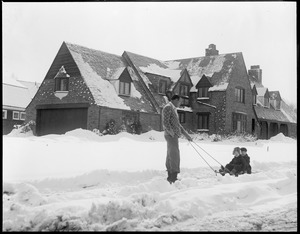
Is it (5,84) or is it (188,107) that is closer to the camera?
(5,84)

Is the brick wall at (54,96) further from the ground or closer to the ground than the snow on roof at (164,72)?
closer to the ground

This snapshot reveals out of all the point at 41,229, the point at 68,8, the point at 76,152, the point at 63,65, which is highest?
the point at 68,8

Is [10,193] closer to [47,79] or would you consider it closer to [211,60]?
[47,79]

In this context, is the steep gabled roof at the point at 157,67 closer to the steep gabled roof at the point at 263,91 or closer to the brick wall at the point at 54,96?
the brick wall at the point at 54,96

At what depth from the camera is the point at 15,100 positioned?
222 inches

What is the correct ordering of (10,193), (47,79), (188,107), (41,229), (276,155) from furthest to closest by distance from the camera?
1. (188,107)
2. (276,155)
3. (47,79)
4. (10,193)
5. (41,229)

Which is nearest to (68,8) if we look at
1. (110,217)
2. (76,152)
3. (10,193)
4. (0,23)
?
(0,23)

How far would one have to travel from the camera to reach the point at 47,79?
588 cm

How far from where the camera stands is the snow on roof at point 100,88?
7.91 meters

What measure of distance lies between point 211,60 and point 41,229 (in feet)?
15.8

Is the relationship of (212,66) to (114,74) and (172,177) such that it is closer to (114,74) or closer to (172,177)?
(114,74)

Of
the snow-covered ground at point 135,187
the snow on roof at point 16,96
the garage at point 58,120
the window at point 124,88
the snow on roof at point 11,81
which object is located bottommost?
the snow-covered ground at point 135,187

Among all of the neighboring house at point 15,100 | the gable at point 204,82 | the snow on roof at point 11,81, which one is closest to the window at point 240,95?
the gable at point 204,82

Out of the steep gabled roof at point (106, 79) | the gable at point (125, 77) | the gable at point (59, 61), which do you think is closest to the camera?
the gable at point (59, 61)
